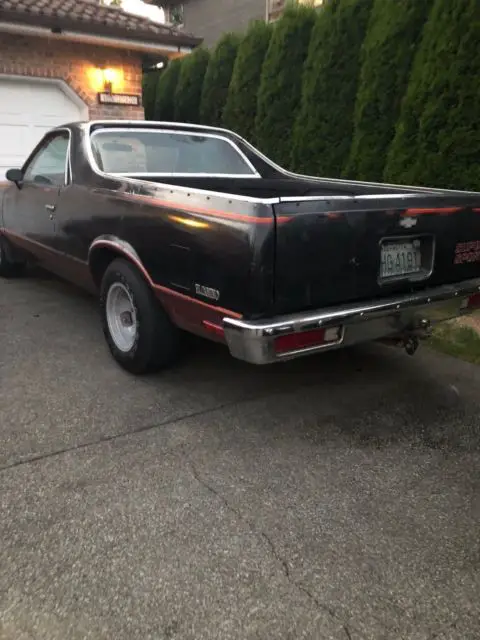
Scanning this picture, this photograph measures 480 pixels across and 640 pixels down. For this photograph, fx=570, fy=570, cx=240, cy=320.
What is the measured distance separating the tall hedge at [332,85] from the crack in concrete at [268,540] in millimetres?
5582

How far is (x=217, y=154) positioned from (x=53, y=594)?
13.4 feet

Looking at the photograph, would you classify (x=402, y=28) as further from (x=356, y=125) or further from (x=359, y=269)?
(x=359, y=269)

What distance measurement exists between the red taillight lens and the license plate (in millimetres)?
505

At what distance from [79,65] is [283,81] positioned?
377 cm

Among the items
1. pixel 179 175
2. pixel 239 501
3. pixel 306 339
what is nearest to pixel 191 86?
pixel 179 175

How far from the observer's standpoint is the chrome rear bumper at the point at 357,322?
278cm

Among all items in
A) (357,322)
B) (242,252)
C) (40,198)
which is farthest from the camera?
(40,198)

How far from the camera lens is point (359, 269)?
3104mm

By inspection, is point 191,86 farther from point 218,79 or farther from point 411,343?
point 411,343

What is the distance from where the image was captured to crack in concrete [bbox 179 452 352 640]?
6.70 feet

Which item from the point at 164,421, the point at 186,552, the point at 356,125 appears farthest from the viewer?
the point at 356,125

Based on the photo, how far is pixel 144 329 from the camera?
3744 millimetres

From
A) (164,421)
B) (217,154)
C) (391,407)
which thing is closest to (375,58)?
(217,154)


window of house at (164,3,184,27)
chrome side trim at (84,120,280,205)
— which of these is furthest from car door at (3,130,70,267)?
window of house at (164,3,184,27)
